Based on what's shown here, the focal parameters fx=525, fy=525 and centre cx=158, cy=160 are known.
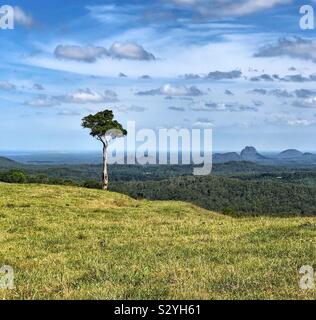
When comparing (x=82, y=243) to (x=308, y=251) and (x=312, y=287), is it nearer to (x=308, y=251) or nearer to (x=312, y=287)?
(x=308, y=251)

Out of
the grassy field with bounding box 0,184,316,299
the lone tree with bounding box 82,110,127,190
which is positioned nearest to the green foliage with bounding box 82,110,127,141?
the lone tree with bounding box 82,110,127,190

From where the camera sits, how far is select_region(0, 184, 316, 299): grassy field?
1282 centimetres

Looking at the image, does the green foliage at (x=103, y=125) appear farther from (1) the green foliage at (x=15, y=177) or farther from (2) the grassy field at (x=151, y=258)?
(2) the grassy field at (x=151, y=258)

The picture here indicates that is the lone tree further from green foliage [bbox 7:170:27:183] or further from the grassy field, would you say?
the grassy field

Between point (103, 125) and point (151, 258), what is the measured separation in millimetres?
54584

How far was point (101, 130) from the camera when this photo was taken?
70.9 meters

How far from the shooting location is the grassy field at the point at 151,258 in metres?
12.8

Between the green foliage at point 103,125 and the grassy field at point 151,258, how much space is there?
38313 millimetres

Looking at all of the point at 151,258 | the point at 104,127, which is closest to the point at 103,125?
the point at 104,127

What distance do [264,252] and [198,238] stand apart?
4.58 metres

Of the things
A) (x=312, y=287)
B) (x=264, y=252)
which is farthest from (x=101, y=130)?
(x=312, y=287)

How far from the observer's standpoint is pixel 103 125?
7150 centimetres

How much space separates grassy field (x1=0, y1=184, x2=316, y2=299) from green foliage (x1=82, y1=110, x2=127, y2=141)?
126 ft

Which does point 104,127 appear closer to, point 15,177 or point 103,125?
point 103,125
